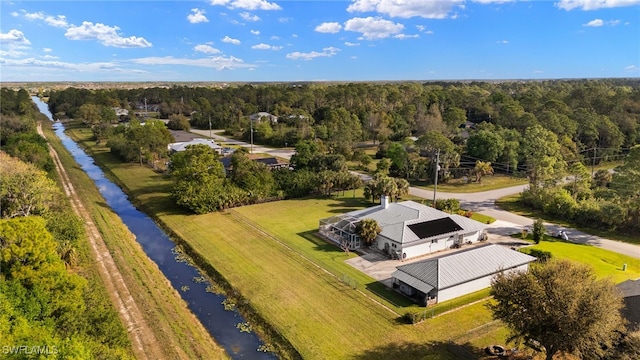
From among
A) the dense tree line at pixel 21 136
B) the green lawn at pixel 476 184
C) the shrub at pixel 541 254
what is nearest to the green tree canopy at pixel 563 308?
the shrub at pixel 541 254

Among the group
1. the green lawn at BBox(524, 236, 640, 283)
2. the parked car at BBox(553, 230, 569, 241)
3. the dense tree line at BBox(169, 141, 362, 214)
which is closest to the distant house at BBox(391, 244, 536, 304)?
the green lawn at BBox(524, 236, 640, 283)

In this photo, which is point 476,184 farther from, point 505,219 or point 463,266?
point 463,266

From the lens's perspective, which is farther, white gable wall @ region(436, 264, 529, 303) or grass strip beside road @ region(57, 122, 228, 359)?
white gable wall @ region(436, 264, 529, 303)

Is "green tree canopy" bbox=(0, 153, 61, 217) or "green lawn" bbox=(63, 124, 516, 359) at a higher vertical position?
"green tree canopy" bbox=(0, 153, 61, 217)

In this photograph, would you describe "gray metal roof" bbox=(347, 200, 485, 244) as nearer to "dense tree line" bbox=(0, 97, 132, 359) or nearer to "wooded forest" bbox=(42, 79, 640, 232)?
"wooded forest" bbox=(42, 79, 640, 232)

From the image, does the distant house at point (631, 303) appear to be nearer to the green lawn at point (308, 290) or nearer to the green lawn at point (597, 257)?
the green lawn at point (308, 290)

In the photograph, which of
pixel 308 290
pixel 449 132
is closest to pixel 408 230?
pixel 308 290

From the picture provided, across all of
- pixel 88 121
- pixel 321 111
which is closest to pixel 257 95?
pixel 321 111
